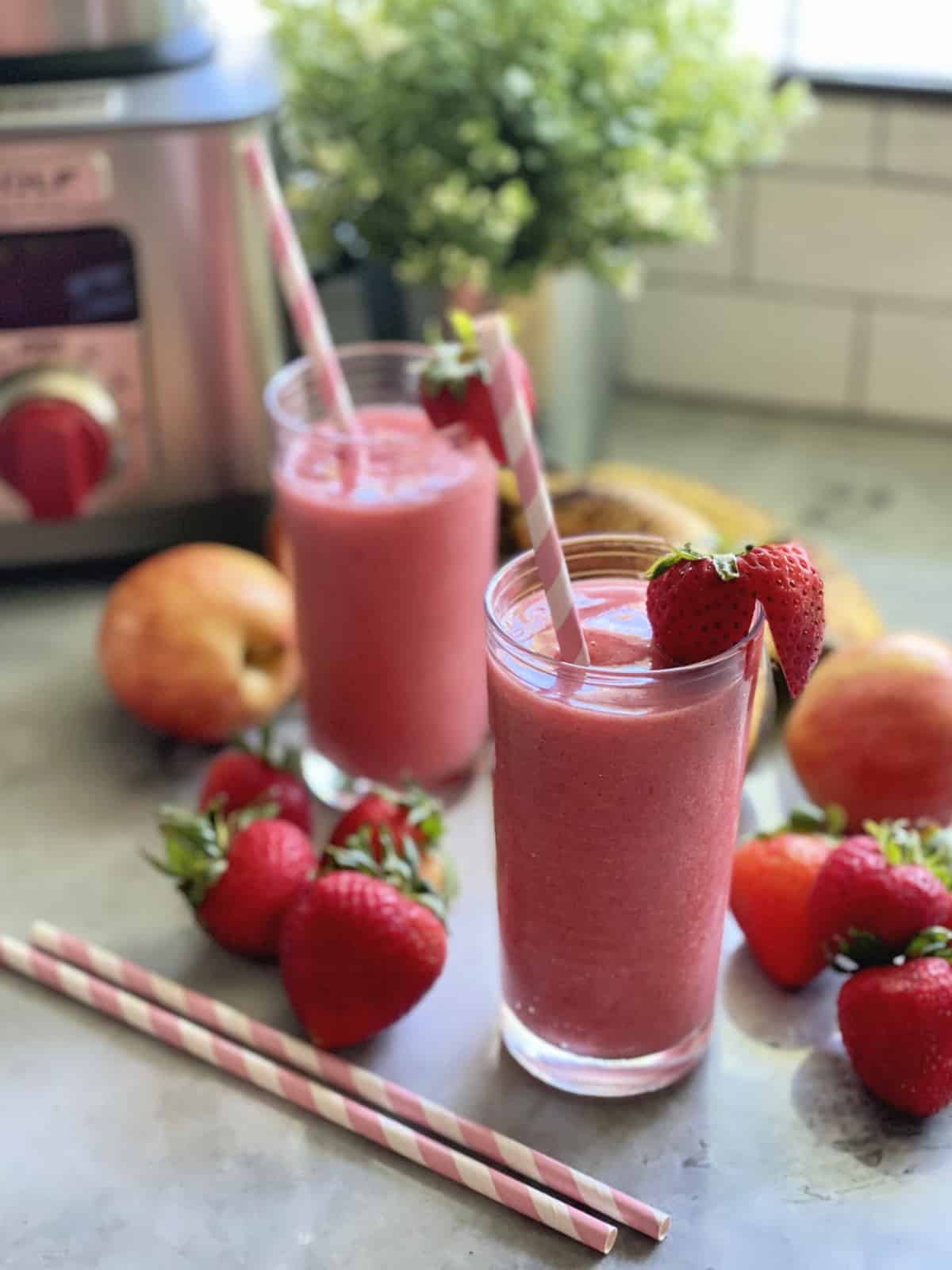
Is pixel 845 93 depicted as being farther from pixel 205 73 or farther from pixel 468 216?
pixel 205 73

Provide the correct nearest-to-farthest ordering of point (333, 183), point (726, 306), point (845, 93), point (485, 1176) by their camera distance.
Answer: point (485, 1176), point (333, 183), point (845, 93), point (726, 306)

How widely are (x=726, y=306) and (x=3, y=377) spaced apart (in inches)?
26.2

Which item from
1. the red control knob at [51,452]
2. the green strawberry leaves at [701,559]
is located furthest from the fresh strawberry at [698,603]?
the red control knob at [51,452]

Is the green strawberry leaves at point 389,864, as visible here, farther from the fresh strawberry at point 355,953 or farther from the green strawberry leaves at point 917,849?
the green strawberry leaves at point 917,849

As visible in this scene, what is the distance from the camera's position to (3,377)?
3.33 ft

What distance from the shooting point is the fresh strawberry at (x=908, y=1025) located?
67cm

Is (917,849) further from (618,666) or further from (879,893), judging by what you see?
(618,666)

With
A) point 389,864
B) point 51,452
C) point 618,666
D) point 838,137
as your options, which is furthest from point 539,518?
point 838,137

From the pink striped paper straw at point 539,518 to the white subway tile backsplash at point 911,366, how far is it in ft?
2.53

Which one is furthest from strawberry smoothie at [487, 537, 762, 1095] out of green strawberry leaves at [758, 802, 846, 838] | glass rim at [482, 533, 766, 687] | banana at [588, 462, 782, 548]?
banana at [588, 462, 782, 548]

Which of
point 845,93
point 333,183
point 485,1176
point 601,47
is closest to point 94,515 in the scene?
point 333,183

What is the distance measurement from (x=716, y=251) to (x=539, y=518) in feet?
2.59

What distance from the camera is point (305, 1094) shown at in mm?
724

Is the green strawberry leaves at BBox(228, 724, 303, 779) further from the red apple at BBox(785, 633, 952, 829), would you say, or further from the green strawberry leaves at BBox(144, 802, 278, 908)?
the red apple at BBox(785, 633, 952, 829)
